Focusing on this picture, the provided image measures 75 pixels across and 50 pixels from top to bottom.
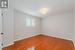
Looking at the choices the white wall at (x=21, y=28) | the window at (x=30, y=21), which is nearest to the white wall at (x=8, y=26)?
the white wall at (x=21, y=28)

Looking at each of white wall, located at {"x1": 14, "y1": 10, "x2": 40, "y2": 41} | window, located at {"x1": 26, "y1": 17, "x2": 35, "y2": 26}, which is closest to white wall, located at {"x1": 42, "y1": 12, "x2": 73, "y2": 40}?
window, located at {"x1": 26, "y1": 17, "x2": 35, "y2": 26}

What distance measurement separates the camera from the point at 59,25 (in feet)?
16.0

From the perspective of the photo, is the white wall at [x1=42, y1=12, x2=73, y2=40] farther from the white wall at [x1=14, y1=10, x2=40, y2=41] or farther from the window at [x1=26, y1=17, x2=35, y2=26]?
the white wall at [x1=14, y1=10, x2=40, y2=41]

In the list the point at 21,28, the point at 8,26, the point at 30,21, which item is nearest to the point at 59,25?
the point at 30,21

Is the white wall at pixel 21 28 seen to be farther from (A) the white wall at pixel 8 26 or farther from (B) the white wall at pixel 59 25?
(B) the white wall at pixel 59 25

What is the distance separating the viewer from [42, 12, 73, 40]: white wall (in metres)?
4.42

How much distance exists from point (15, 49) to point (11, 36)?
30.2 inches

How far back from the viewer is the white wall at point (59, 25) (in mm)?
4418

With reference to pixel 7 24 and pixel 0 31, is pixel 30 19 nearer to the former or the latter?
pixel 7 24

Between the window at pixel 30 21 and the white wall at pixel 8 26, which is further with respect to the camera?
the window at pixel 30 21

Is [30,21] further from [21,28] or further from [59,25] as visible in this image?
[59,25]

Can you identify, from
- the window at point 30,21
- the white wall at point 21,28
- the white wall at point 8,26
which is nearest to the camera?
the white wall at point 8,26

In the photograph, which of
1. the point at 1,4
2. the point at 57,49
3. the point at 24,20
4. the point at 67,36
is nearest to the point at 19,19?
the point at 24,20

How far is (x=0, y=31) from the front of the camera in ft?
10.3
